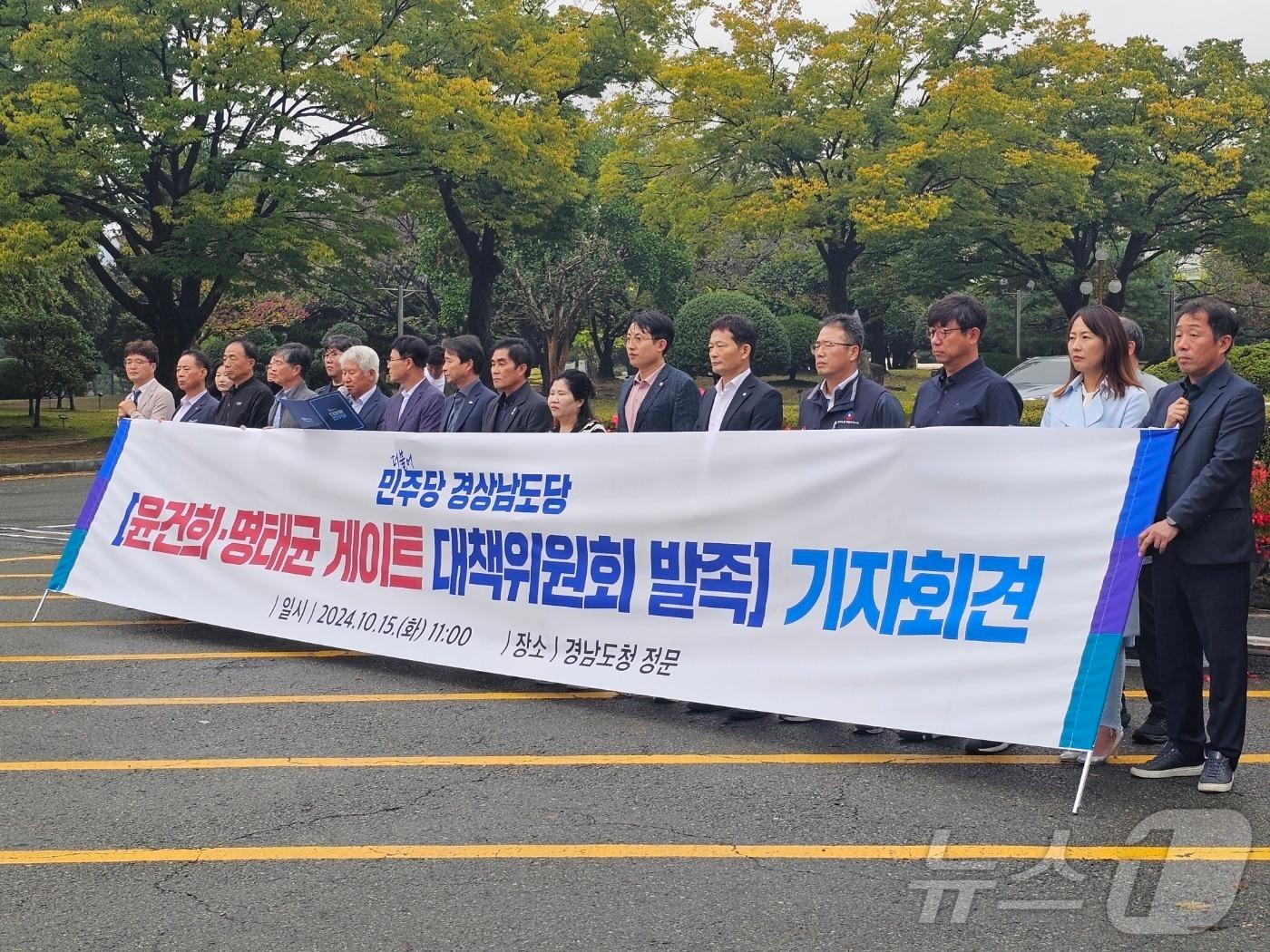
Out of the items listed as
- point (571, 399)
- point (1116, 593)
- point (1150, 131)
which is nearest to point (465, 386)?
point (571, 399)

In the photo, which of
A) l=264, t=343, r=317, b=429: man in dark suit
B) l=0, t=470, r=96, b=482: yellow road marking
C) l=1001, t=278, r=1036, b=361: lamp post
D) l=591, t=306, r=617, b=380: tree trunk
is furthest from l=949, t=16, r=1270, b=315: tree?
l=264, t=343, r=317, b=429: man in dark suit

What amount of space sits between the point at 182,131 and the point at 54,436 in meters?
7.57

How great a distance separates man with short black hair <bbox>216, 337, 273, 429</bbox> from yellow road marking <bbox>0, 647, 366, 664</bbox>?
1.61 metres

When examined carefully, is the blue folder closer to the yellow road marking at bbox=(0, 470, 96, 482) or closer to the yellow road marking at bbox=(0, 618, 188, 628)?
the yellow road marking at bbox=(0, 618, 188, 628)

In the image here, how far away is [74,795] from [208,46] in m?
20.2

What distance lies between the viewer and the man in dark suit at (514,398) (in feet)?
23.4

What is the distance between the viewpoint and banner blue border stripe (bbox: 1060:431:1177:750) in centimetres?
464

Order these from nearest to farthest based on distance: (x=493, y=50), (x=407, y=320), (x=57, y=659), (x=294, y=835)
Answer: (x=294, y=835) → (x=57, y=659) → (x=493, y=50) → (x=407, y=320)

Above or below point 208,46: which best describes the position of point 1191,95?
above

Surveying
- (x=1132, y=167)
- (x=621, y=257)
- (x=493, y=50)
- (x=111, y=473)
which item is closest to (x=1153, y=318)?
(x=1132, y=167)

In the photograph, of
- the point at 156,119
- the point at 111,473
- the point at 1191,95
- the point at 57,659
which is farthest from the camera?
the point at 1191,95

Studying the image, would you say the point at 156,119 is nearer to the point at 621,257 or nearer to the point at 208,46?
the point at 208,46

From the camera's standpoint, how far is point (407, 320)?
4406 cm

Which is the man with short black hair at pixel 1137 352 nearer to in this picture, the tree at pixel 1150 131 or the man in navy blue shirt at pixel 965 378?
the man in navy blue shirt at pixel 965 378
